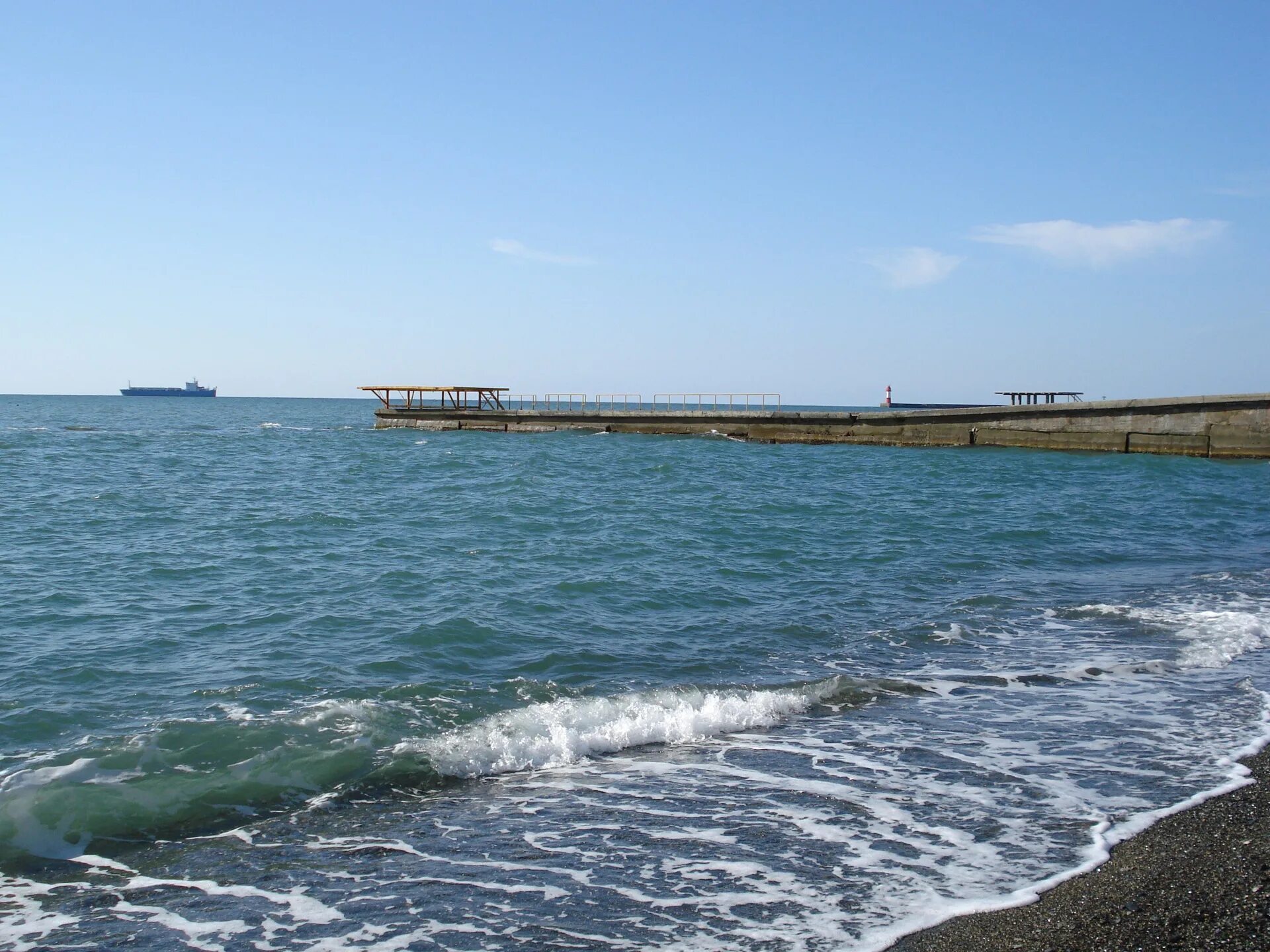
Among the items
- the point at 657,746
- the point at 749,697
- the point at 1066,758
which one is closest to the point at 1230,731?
the point at 1066,758

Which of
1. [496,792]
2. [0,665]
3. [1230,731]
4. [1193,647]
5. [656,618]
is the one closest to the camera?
[496,792]

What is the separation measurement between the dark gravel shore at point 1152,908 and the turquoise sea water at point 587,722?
0.23 metres

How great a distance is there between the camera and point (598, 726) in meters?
7.67

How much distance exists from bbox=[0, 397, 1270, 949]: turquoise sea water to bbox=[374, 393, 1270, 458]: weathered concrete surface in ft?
70.6

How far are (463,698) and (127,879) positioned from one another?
3448 mm

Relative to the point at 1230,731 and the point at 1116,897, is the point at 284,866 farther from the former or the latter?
the point at 1230,731

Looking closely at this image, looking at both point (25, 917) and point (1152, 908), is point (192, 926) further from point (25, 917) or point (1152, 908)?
point (1152, 908)

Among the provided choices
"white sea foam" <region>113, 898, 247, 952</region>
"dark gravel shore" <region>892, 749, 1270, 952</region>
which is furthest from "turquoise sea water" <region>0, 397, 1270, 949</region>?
"dark gravel shore" <region>892, 749, 1270, 952</region>

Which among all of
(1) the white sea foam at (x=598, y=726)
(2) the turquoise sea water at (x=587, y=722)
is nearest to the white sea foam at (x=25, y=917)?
(2) the turquoise sea water at (x=587, y=722)

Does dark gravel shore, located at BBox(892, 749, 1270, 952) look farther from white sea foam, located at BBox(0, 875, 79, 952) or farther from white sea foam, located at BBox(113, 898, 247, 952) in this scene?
white sea foam, located at BBox(0, 875, 79, 952)

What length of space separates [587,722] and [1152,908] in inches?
171

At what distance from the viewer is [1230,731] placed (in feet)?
24.0

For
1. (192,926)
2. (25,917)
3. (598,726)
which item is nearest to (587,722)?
(598,726)

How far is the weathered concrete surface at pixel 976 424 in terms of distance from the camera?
37688mm
